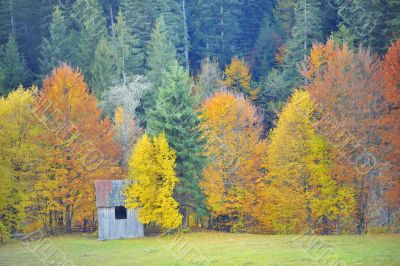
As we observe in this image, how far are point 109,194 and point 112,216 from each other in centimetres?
170

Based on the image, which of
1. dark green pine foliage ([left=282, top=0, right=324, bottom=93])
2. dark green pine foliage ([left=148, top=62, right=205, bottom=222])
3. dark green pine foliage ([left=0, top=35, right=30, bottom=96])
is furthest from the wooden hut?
dark green pine foliage ([left=0, top=35, right=30, bottom=96])

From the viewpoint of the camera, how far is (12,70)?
63.0 meters

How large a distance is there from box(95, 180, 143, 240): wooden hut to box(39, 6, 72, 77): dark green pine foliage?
29302 millimetres

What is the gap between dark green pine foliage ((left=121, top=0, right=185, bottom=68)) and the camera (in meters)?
68.8

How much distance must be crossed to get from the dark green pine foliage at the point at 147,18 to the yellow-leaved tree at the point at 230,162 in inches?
920

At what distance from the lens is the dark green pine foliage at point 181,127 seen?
132ft

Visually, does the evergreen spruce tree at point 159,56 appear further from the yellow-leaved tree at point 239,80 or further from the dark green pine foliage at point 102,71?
the yellow-leaved tree at point 239,80

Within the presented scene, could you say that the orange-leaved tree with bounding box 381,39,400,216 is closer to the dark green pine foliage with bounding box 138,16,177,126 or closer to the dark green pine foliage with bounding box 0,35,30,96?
the dark green pine foliage with bounding box 138,16,177,126

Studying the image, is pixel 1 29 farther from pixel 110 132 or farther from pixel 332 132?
pixel 332 132

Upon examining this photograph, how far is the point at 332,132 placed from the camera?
129 ft

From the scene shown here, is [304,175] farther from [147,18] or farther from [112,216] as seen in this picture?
[147,18]

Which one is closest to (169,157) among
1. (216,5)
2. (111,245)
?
(111,245)

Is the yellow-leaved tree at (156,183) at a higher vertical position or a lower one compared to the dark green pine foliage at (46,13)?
lower

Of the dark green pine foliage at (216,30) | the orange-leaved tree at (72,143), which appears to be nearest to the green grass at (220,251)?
→ the orange-leaved tree at (72,143)
